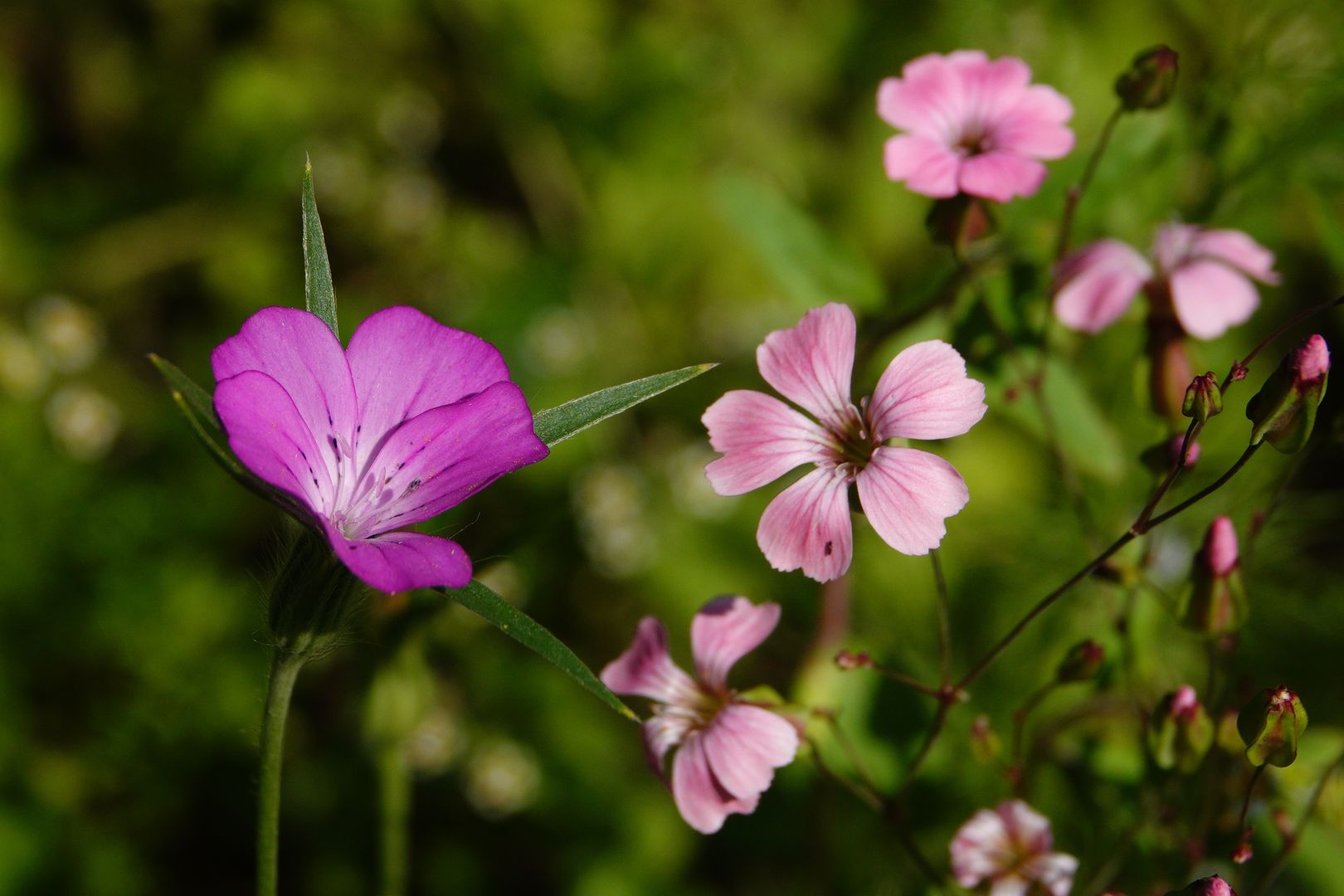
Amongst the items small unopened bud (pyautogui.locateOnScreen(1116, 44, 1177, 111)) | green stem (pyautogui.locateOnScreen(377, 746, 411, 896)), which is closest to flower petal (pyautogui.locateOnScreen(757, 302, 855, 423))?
small unopened bud (pyautogui.locateOnScreen(1116, 44, 1177, 111))

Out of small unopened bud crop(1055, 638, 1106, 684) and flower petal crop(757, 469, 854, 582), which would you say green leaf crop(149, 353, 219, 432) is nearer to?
flower petal crop(757, 469, 854, 582)

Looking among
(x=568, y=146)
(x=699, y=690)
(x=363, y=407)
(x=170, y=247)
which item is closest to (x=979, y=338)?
(x=699, y=690)

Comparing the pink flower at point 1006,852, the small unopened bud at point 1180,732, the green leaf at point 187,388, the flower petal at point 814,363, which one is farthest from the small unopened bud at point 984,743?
the green leaf at point 187,388

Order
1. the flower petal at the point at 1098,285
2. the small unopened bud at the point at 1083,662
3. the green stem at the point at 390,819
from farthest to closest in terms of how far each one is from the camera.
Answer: the green stem at the point at 390,819 < the flower petal at the point at 1098,285 < the small unopened bud at the point at 1083,662

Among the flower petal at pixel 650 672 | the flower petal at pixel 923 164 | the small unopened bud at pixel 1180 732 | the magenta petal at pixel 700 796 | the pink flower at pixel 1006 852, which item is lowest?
the pink flower at pixel 1006 852

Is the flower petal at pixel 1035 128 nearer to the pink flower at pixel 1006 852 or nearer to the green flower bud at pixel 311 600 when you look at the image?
the pink flower at pixel 1006 852

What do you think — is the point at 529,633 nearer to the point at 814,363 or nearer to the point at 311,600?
the point at 311,600

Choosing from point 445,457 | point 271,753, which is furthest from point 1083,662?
point 271,753
